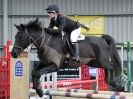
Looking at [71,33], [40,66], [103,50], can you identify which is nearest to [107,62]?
[103,50]

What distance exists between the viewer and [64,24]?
7.00 m

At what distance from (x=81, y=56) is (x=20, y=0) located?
14.8 meters

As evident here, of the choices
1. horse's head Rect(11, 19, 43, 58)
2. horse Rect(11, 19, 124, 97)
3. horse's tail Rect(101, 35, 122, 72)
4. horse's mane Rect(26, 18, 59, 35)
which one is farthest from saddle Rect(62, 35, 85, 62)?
horse's tail Rect(101, 35, 122, 72)

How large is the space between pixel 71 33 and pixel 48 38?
1.87ft

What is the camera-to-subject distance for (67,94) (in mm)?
6859

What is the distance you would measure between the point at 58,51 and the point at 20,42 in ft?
2.22

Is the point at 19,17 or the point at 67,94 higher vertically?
the point at 19,17

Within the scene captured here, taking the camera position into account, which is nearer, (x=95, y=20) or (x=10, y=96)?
(x=10, y=96)

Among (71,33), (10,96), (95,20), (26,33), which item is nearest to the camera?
(26,33)

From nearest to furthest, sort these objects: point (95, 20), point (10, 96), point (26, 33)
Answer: point (26, 33)
point (10, 96)
point (95, 20)

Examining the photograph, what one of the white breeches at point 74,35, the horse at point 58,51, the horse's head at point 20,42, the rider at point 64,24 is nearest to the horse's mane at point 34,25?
the horse at point 58,51

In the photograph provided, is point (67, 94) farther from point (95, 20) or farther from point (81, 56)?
point (95, 20)

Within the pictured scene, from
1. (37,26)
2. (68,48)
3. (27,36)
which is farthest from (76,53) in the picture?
(27,36)

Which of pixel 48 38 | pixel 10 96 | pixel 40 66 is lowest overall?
pixel 10 96
